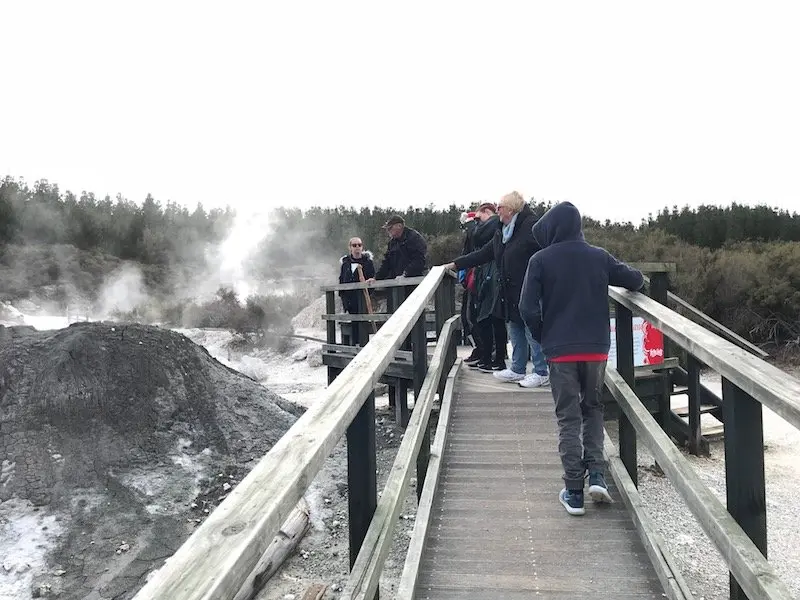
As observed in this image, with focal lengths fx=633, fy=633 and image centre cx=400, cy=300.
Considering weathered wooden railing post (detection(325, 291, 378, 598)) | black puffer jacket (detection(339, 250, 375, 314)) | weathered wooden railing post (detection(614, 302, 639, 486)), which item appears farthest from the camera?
black puffer jacket (detection(339, 250, 375, 314))

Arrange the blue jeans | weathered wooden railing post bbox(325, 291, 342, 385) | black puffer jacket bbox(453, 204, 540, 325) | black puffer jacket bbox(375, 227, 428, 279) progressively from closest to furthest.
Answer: black puffer jacket bbox(453, 204, 540, 325) → the blue jeans → black puffer jacket bbox(375, 227, 428, 279) → weathered wooden railing post bbox(325, 291, 342, 385)

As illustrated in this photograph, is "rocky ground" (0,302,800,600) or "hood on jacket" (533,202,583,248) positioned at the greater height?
"hood on jacket" (533,202,583,248)

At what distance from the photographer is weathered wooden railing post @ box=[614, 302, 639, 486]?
3.40m

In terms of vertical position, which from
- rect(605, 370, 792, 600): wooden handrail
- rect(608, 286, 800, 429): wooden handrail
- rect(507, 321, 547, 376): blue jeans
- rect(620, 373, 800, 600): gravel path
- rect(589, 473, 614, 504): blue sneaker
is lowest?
rect(620, 373, 800, 600): gravel path

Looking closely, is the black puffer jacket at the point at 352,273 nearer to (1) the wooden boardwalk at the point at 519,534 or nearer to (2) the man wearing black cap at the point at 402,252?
(2) the man wearing black cap at the point at 402,252

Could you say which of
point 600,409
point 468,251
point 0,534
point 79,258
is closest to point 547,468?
point 600,409

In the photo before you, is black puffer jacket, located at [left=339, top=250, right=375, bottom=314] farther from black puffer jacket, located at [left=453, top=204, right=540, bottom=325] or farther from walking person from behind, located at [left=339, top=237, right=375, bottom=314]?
black puffer jacket, located at [left=453, top=204, right=540, bottom=325]

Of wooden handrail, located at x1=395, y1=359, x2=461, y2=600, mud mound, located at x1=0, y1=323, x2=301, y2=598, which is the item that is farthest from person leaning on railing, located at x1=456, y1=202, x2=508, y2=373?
mud mound, located at x1=0, y1=323, x2=301, y2=598

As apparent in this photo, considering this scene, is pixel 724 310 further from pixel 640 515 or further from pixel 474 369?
pixel 640 515

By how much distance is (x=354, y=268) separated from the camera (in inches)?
349

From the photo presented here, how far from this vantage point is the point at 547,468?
3.63 metres

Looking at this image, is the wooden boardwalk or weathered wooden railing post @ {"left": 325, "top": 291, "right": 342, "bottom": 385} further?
weathered wooden railing post @ {"left": 325, "top": 291, "right": 342, "bottom": 385}

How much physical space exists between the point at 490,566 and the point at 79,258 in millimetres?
35679

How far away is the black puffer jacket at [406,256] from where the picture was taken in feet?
24.3
